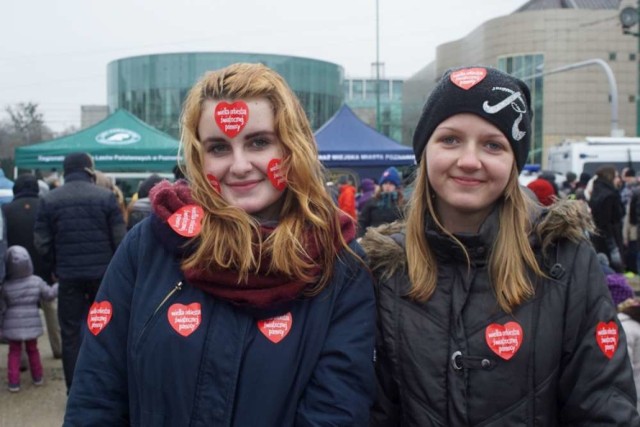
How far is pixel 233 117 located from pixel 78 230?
4.11 meters

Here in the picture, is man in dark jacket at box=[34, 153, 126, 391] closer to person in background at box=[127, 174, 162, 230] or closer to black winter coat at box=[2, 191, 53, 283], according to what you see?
person in background at box=[127, 174, 162, 230]

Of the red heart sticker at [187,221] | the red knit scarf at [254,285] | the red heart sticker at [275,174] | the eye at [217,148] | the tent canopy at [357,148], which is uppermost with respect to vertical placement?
the eye at [217,148]

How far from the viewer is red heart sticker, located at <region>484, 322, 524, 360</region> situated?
6.57ft

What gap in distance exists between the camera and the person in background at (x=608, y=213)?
1012 centimetres

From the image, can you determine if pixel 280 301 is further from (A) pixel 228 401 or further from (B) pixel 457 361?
(B) pixel 457 361

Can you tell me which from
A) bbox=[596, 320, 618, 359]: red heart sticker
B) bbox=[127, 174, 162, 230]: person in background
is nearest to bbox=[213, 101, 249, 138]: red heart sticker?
bbox=[596, 320, 618, 359]: red heart sticker

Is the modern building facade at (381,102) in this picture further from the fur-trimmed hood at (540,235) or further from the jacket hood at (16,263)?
the fur-trimmed hood at (540,235)

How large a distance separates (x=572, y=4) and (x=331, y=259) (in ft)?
178

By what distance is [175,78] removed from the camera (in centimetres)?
5516

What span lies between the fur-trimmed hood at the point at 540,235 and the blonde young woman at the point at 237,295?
0.34 feet

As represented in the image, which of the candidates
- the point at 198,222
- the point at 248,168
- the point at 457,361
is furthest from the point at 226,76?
the point at 457,361

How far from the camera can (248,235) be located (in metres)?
2.03

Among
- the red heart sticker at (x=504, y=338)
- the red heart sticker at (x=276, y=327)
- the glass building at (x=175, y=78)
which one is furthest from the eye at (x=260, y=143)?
the glass building at (x=175, y=78)

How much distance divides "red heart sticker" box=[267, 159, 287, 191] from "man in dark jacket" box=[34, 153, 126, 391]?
157 inches
